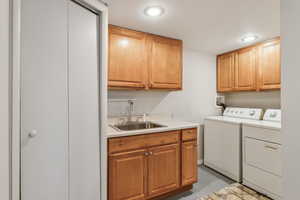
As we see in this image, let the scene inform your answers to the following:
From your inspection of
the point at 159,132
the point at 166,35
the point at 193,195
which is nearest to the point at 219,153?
the point at 193,195

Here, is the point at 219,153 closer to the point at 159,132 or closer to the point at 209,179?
the point at 209,179

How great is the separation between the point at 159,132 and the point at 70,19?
1365 mm

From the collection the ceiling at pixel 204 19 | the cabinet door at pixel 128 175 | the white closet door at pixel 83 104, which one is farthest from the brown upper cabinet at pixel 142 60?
the cabinet door at pixel 128 175

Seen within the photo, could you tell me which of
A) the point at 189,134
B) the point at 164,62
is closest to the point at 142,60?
the point at 164,62

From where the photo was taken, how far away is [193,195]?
78.6 inches

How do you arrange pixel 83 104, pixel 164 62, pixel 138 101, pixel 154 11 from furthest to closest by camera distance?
pixel 138 101 < pixel 164 62 < pixel 154 11 < pixel 83 104

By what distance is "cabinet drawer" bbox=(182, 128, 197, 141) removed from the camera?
196cm

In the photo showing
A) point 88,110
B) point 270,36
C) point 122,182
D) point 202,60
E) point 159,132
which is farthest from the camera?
point 202,60

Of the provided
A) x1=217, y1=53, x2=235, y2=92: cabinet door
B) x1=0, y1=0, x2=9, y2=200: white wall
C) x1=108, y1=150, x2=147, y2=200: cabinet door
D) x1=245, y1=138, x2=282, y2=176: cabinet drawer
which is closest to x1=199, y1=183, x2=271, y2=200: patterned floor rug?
x1=245, y1=138, x2=282, y2=176: cabinet drawer

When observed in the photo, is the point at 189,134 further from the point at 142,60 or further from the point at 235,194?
the point at 142,60

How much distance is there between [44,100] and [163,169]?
1.44 meters

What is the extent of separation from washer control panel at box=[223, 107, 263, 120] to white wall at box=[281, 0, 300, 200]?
1.93 metres

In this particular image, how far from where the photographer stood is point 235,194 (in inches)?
77.7

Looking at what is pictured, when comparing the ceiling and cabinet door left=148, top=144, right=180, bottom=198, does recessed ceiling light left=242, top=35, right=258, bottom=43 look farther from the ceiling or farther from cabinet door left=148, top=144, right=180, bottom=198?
cabinet door left=148, top=144, right=180, bottom=198
